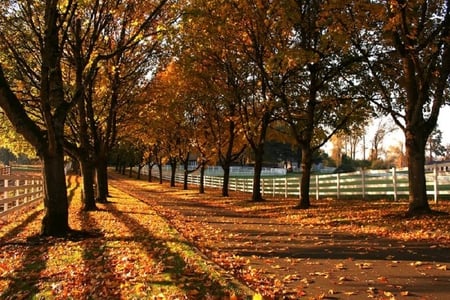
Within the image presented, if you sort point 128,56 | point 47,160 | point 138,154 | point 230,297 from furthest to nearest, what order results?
point 138,154
point 128,56
point 47,160
point 230,297

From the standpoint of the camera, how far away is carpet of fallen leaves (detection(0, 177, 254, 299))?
6094mm

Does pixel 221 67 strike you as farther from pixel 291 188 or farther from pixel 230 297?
pixel 230 297

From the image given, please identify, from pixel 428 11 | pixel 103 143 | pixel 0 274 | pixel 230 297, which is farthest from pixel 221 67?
pixel 230 297

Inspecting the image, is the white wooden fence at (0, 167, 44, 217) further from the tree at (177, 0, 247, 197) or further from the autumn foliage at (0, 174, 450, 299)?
the tree at (177, 0, 247, 197)

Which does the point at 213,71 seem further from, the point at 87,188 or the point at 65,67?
the point at 87,188

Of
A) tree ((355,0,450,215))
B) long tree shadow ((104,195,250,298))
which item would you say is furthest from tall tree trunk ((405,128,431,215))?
long tree shadow ((104,195,250,298))

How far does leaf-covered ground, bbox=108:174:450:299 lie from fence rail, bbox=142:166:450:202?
271 centimetres

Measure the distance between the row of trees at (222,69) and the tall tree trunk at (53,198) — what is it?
3 centimetres

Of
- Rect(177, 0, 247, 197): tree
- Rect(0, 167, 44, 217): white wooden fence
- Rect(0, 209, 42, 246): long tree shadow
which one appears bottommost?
Rect(0, 209, 42, 246): long tree shadow

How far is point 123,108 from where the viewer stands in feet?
83.4

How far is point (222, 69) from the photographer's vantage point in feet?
82.6

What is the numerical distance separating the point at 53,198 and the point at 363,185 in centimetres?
1439

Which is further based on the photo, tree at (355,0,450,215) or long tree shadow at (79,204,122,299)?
tree at (355,0,450,215)

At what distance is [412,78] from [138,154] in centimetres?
5053
